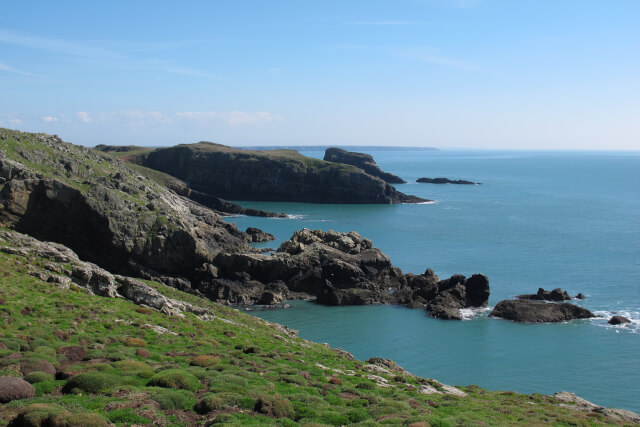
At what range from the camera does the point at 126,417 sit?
1772 cm

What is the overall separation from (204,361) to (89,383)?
782 centimetres

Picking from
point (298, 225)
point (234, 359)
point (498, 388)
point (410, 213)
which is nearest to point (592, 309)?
point (498, 388)

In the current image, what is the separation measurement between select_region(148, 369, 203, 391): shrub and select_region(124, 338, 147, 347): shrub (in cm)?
688

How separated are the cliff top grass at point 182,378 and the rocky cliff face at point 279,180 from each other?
136 m

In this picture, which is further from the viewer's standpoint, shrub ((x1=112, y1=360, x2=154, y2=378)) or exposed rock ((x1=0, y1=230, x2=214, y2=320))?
exposed rock ((x1=0, y1=230, x2=214, y2=320))

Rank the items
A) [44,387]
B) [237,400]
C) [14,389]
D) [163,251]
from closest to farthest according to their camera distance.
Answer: [14,389] < [44,387] < [237,400] < [163,251]

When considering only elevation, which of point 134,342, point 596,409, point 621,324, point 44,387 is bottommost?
point 621,324

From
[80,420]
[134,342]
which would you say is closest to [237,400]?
[80,420]

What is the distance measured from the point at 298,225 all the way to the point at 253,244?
27029 millimetres

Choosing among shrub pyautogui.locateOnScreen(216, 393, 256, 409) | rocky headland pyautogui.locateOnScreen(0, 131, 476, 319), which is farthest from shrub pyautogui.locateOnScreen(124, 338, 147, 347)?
rocky headland pyautogui.locateOnScreen(0, 131, 476, 319)

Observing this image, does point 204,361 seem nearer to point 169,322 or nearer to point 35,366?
point 35,366

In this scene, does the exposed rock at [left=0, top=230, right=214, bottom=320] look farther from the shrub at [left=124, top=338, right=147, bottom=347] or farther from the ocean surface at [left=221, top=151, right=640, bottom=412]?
the ocean surface at [left=221, top=151, right=640, bottom=412]

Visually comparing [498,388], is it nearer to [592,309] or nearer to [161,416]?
[592,309]

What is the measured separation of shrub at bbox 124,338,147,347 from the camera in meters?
29.2
